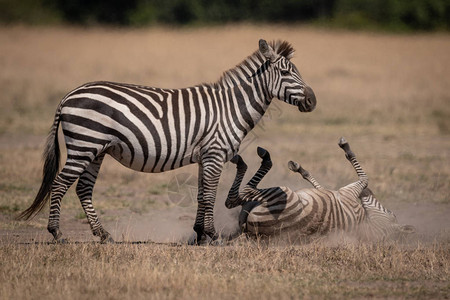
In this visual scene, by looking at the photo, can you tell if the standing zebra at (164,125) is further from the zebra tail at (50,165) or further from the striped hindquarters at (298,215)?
the striped hindquarters at (298,215)

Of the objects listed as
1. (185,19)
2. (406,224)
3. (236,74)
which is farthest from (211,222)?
(185,19)

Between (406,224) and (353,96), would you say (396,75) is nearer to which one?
(353,96)

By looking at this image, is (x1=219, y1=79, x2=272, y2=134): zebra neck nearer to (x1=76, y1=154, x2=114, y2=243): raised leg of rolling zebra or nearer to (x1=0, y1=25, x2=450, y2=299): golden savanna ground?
(x1=0, y1=25, x2=450, y2=299): golden savanna ground

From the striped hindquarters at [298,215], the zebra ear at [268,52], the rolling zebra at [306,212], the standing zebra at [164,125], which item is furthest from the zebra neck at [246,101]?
the striped hindquarters at [298,215]

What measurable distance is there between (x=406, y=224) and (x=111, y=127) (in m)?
4.09

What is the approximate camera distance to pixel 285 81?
7863 mm

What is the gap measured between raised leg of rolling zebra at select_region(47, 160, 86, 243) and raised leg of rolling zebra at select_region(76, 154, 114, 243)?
1.04 feet

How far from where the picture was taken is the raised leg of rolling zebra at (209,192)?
25.1ft

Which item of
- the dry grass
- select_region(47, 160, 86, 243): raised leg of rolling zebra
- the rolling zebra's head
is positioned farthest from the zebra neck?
select_region(47, 160, 86, 243): raised leg of rolling zebra

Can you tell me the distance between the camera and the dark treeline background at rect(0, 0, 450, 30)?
28.1 m

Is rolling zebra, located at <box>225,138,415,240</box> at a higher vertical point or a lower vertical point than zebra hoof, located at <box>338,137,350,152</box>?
lower

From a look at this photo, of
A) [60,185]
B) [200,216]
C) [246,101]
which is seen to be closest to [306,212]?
[200,216]

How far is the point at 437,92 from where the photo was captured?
21.7 metres

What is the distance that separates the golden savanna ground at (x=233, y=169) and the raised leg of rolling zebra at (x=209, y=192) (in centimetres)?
41
